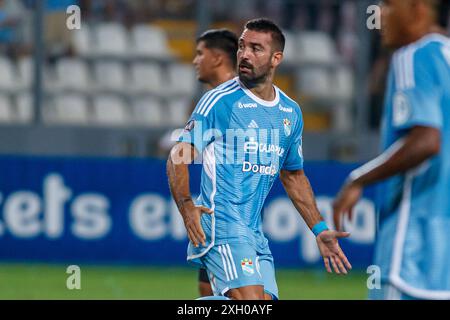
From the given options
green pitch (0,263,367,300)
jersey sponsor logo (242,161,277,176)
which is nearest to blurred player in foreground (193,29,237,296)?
jersey sponsor logo (242,161,277,176)

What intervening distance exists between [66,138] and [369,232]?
151 inches

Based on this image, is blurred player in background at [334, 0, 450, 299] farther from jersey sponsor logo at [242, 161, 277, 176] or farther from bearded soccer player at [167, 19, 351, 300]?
jersey sponsor logo at [242, 161, 277, 176]

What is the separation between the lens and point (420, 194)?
16.8 feet

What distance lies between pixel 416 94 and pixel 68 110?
10.5m

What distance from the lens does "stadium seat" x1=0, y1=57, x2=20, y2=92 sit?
14.9 m

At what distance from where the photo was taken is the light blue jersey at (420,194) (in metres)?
5.08

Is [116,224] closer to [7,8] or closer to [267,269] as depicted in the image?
[7,8]

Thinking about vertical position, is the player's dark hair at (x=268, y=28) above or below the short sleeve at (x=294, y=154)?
above

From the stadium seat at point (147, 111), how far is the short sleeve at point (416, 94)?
10.4 metres

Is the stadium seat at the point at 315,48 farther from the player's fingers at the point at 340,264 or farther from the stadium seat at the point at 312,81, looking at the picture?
the player's fingers at the point at 340,264

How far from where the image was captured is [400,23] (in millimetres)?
5113

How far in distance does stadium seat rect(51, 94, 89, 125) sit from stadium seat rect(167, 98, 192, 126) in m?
1.04

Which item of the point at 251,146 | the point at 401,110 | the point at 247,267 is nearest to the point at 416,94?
the point at 401,110

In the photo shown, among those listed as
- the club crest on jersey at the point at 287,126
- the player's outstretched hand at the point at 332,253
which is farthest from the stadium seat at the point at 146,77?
the player's outstretched hand at the point at 332,253
